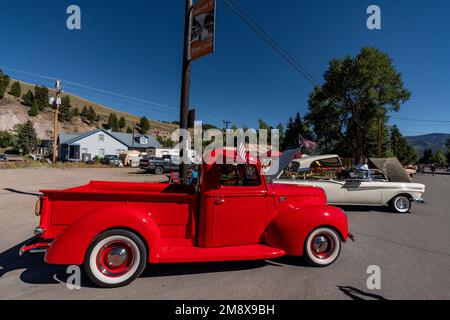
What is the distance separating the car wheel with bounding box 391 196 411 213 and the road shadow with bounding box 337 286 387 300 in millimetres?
6170

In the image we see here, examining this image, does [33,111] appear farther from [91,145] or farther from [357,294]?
[357,294]

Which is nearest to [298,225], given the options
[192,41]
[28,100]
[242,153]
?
[242,153]

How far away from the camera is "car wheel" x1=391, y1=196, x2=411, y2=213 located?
7828 millimetres

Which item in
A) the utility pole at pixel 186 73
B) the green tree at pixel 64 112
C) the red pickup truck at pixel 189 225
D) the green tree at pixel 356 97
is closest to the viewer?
the red pickup truck at pixel 189 225

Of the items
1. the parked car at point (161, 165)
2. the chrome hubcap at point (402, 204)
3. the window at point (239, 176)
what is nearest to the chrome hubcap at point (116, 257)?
the window at point (239, 176)

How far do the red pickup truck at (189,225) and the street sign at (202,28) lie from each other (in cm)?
354

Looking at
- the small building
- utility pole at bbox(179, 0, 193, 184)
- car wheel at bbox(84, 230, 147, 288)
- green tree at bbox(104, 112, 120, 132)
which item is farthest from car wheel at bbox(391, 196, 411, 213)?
green tree at bbox(104, 112, 120, 132)

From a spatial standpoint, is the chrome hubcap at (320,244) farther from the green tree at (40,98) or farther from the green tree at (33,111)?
the green tree at (40,98)

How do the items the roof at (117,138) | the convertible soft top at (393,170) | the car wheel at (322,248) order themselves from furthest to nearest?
the roof at (117,138) < the convertible soft top at (393,170) < the car wheel at (322,248)

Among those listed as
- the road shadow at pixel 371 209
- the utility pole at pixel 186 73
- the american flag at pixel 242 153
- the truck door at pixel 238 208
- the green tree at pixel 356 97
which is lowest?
the road shadow at pixel 371 209

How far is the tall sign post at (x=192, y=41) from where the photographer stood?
590 cm

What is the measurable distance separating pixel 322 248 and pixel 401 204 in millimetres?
5846

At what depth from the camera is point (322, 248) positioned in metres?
3.85
